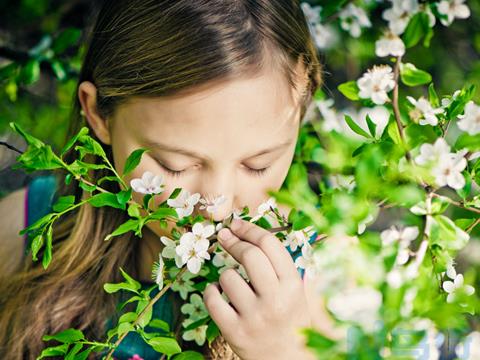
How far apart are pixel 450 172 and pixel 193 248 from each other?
427 mm

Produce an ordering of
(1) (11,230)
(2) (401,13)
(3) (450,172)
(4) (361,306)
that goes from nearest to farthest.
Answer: (4) (361,306)
(3) (450,172)
(2) (401,13)
(1) (11,230)

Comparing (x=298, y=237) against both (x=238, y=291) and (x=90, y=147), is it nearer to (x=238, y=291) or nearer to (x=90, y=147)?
(x=238, y=291)

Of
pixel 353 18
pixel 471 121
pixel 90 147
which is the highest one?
pixel 90 147

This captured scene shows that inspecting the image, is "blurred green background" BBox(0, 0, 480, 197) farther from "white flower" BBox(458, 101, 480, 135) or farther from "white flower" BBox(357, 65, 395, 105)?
"white flower" BBox(458, 101, 480, 135)

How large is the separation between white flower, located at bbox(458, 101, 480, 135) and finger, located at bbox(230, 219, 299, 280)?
348mm

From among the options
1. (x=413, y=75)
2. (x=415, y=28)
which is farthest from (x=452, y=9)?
(x=413, y=75)

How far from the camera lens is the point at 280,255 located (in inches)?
44.6

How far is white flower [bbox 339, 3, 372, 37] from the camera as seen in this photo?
5.72 feet

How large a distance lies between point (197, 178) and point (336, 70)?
1516 mm

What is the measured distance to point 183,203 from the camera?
3.73ft

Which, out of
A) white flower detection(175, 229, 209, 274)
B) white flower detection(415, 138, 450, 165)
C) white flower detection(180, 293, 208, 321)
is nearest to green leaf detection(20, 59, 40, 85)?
white flower detection(180, 293, 208, 321)

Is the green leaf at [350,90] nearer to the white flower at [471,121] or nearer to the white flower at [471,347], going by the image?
the white flower at [471,121]

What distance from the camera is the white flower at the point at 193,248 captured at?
112 centimetres

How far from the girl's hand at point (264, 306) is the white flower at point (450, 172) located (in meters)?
0.30
